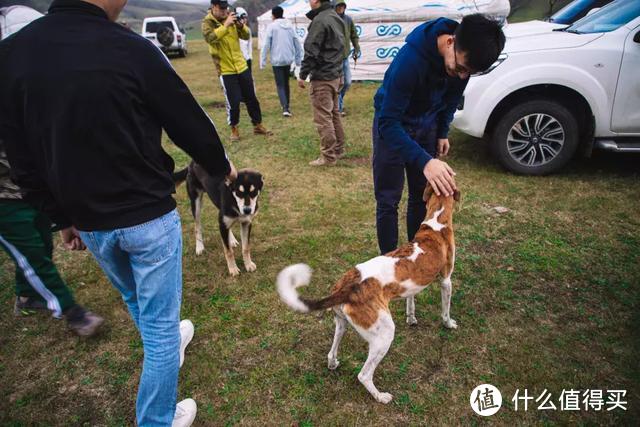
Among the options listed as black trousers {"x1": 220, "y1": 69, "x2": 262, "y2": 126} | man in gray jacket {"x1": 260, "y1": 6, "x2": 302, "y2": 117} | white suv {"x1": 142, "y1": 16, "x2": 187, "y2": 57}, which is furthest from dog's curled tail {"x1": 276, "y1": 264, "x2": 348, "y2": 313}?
white suv {"x1": 142, "y1": 16, "x2": 187, "y2": 57}

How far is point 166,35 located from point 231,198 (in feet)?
74.5

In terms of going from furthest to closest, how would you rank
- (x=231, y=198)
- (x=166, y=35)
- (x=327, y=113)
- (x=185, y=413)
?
1. (x=166, y=35)
2. (x=327, y=113)
3. (x=231, y=198)
4. (x=185, y=413)

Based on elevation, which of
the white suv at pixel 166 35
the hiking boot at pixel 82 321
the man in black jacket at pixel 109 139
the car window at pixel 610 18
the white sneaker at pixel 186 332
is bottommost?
the white sneaker at pixel 186 332

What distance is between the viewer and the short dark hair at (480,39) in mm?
1892

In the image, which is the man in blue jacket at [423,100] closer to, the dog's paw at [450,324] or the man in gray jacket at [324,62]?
the dog's paw at [450,324]

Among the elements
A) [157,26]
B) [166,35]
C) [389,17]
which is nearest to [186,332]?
[389,17]

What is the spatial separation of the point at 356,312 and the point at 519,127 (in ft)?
12.7

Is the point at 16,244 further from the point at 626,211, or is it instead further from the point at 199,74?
the point at 199,74

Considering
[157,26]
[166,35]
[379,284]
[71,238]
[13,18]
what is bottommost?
[379,284]

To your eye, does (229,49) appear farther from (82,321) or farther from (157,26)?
(157,26)

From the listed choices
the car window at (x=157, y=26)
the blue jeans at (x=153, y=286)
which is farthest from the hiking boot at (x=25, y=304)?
the car window at (x=157, y=26)

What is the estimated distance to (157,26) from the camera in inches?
923

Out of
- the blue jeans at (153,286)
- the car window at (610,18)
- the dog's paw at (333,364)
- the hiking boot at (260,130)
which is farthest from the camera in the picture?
the hiking boot at (260,130)

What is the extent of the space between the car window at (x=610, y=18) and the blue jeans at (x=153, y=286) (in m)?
5.34
